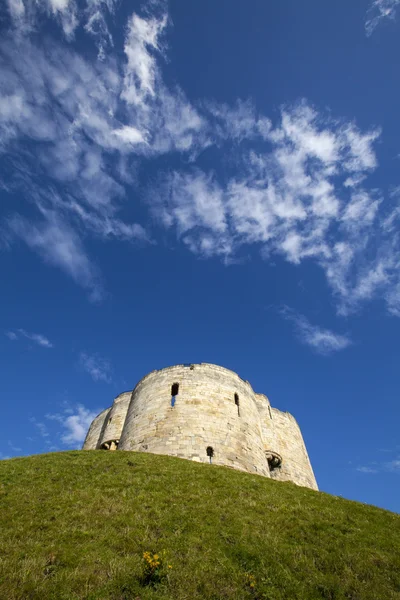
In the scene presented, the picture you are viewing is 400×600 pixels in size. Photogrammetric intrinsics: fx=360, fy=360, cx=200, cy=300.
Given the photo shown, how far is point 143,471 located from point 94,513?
13.9ft

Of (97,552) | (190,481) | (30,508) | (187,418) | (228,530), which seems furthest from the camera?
(187,418)

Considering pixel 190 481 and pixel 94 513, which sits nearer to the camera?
pixel 94 513

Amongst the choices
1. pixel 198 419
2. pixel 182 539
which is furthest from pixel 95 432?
pixel 182 539

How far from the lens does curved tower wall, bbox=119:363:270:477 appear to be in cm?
1931

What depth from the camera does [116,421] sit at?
30.4m

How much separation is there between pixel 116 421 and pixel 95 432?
5.37 m

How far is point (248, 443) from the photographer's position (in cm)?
2119

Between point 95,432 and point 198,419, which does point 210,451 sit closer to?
point 198,419

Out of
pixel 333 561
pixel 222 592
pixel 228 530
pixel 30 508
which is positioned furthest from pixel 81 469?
pixel 333 561

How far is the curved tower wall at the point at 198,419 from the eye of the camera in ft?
63.4

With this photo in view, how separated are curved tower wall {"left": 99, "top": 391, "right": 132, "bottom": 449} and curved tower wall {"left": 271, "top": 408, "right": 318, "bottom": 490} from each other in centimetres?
1259

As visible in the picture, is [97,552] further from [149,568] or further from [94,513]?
[94,513]

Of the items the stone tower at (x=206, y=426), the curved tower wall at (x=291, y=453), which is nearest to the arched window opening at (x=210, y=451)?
the stone tower at (x=206, y=426)

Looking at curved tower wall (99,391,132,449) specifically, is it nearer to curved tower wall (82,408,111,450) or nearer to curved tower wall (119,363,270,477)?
curved tower wall (82,408,111,450)
